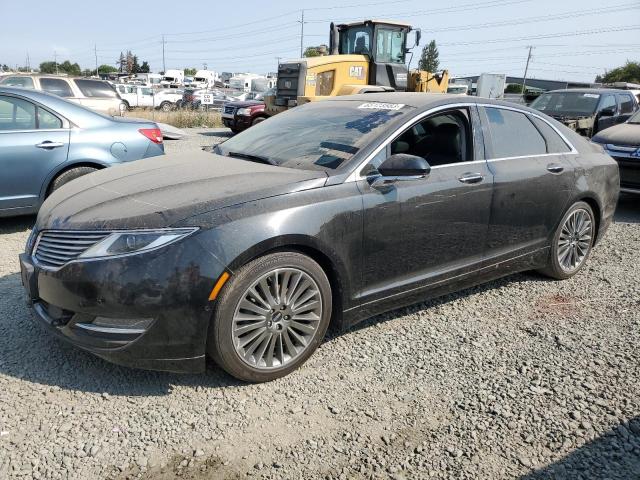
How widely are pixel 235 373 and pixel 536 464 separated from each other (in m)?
1.56

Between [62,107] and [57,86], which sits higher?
[57,86]

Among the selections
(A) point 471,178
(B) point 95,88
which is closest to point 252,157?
(A) point 471,178

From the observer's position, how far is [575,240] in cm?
473

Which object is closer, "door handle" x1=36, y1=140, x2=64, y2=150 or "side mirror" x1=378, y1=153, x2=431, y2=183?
"side mirror" x1=378, y1=153, x2=431, y2=183

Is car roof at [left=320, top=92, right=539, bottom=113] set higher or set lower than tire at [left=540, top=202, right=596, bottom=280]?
higher

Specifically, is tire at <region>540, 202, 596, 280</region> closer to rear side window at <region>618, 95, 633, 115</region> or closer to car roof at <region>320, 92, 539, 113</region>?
car roof at <region>320, 92, 539, 113</region>

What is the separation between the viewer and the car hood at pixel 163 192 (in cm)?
278

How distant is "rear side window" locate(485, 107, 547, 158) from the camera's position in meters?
4.02

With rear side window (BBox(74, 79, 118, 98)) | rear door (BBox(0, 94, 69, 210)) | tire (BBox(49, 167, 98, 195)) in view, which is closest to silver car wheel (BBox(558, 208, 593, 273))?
tire (BBox(49, 167, 98, 195))

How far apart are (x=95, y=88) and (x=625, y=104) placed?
1302 cm

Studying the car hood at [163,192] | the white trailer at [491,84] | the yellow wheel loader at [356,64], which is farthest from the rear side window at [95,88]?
the white trailer at [491,84]

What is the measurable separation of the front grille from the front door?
1563 millimetres

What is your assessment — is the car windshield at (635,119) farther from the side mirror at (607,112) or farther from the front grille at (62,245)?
the front grille at (62,245)

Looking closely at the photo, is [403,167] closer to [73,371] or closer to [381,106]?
[381,106]
